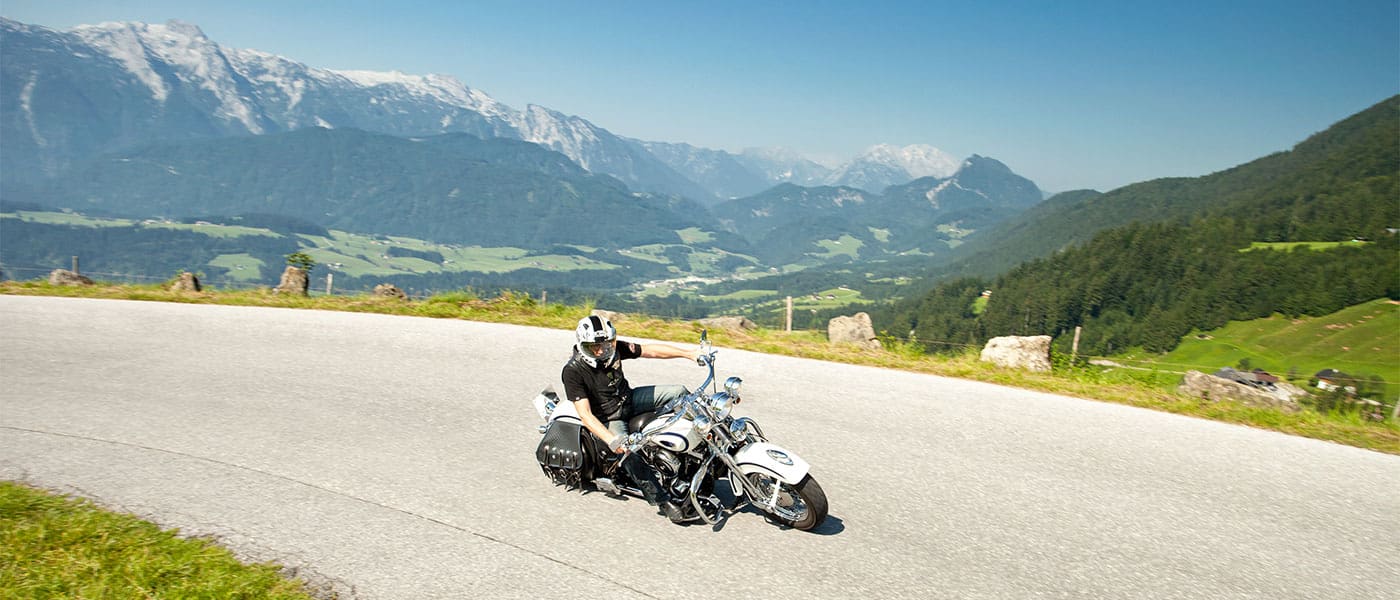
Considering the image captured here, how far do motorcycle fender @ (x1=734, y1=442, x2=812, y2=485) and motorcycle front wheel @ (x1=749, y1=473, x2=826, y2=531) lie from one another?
7 centimetres

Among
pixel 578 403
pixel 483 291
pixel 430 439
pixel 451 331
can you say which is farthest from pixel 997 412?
pixel 483 291

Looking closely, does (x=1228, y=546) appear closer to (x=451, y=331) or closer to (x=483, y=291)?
(x=451, y=331)

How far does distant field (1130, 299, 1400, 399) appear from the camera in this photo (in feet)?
288

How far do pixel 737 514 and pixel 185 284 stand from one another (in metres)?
16.7

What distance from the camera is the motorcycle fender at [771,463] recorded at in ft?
17.5

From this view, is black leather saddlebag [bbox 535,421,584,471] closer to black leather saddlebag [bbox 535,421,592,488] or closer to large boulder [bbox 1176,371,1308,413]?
black leather saddlebag [bbox 535,421,592,488]

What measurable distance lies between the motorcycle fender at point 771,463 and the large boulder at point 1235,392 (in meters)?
7.48

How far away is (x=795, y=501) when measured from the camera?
5605 millimetres

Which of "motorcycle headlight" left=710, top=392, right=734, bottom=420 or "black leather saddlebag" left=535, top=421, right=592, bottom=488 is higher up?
"motorcycle headlight" left=710, top=392, right=734, bottom=420

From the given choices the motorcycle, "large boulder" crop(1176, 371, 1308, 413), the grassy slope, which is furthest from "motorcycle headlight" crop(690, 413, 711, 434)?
the grassy slope

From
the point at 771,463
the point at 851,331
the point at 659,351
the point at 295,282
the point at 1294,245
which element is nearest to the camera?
the point at 771,463

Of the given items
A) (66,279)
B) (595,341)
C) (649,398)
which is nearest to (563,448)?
(649,398)

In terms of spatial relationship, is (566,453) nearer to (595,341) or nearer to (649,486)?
(649,486)

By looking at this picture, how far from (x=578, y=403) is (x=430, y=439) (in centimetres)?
238
